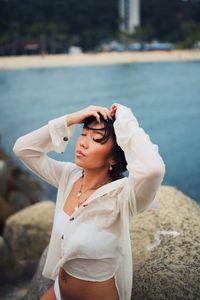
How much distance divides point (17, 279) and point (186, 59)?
1.82 m

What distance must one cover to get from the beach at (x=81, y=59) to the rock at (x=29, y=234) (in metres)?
1.02

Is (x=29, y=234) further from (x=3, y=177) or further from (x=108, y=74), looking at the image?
(x=108, y=74)

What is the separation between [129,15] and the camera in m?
3.72

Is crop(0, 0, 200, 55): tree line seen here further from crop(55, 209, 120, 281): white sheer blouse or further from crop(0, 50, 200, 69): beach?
crop(55, 209, 120, 281): white sheer blouse

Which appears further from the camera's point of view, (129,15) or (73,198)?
(129,15)

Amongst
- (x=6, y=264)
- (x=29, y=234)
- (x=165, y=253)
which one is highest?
(x=165, y=253)

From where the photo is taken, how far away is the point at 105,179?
1.51 metres

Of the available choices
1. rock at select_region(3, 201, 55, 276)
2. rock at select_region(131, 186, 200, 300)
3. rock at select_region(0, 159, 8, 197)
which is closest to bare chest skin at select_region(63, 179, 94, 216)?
rock at select_region(131, 186, 200, 300)

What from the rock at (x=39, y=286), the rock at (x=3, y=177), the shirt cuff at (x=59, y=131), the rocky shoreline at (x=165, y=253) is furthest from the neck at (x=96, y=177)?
the rock at (x=3, y=177)

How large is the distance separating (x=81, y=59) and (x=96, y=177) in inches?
95.9

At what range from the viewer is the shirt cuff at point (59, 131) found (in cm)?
153

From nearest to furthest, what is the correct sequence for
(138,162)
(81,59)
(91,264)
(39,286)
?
(138,162), (91,264), (39,286), (81,59)

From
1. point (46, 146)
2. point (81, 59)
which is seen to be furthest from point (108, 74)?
point (46, 146)

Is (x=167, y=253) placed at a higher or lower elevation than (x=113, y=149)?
lower
